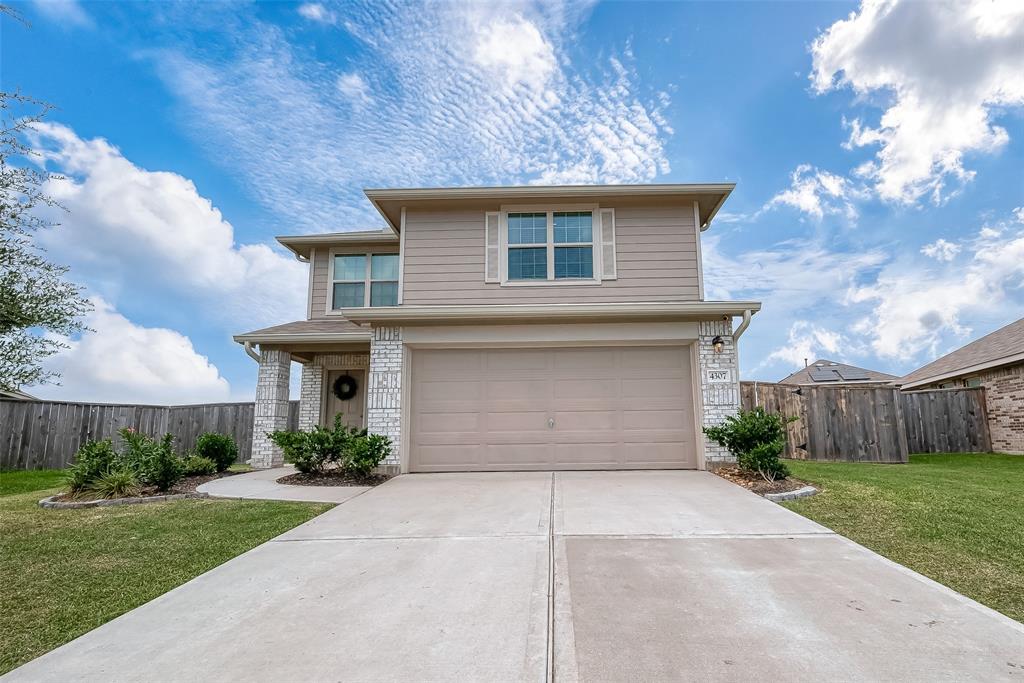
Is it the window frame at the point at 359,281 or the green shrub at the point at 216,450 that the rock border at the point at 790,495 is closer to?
the window frame at the point at 359,281

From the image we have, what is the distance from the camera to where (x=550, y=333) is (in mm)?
8477

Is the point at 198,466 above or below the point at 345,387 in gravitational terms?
below

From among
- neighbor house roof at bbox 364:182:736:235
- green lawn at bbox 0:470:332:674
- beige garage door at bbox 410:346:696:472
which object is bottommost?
green lawn at bbox 0:470:332:674

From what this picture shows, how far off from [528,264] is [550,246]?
533 mm

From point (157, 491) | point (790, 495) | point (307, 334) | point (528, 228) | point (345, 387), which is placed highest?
point (528, 228)

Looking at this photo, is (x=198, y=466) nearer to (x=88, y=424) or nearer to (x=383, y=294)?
(x=383, y=294)

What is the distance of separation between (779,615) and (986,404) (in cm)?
1402

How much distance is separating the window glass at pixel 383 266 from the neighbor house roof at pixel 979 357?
14.4 meters

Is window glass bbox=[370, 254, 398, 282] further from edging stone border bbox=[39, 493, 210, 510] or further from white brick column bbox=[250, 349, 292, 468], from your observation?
edging stone border bbox=[39, 493, 210, 510]

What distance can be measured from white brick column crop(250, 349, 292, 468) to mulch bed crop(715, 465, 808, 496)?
8.60 meters

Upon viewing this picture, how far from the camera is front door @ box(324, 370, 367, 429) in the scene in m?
11.5

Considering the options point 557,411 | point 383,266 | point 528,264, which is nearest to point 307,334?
point 383,266

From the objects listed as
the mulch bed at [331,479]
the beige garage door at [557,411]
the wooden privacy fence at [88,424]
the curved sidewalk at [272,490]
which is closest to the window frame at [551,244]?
the beige garage door at [557,411]

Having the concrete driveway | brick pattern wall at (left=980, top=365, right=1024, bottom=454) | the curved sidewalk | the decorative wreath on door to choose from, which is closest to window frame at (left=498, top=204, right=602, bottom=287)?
the curved sidewalk
